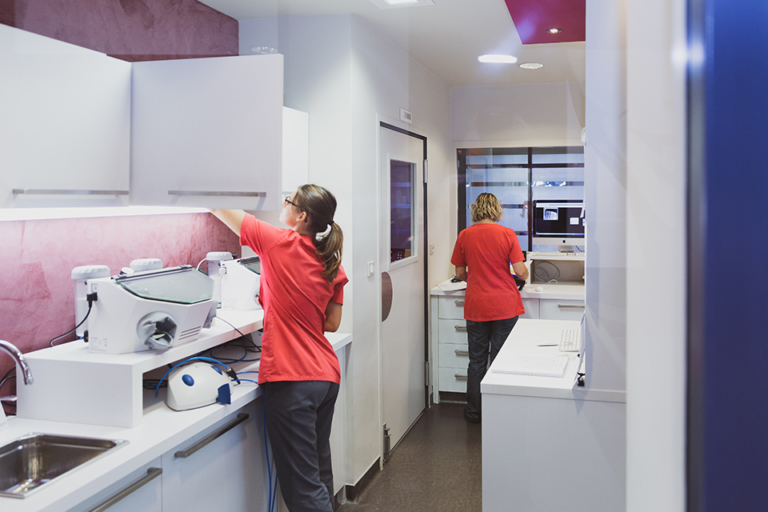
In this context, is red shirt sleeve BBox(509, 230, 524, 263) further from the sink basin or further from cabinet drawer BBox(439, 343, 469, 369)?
the sink basin

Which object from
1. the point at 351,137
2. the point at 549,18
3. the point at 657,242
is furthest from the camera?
the point at 351,137

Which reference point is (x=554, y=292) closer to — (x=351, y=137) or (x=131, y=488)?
(x=131, y=488)

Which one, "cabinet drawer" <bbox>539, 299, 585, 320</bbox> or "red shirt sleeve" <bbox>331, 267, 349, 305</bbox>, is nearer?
"cabinet drawer" <bbox>539, 299, 585, 320</bbox>

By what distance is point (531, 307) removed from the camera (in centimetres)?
Answer: 66

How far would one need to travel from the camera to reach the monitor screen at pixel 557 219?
449 millimetres

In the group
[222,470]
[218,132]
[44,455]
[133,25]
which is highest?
[133,25]

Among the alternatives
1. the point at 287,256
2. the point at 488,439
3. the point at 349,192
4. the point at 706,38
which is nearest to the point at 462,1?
the point at 488,439

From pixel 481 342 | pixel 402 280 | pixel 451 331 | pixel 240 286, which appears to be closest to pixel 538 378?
pixel 481 342

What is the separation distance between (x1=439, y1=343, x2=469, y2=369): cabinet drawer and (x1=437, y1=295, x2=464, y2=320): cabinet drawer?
62 mm

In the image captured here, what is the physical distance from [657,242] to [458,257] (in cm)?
58

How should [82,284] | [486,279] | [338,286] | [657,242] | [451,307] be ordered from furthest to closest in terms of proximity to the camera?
[338,286]
[82,284]
[451,307]
[486,279]
[657,242]

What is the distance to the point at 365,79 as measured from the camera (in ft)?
5.54

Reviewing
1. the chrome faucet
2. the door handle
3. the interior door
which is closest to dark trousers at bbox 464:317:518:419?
Result: the interior door

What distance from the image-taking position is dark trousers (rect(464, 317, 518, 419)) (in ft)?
2.32
